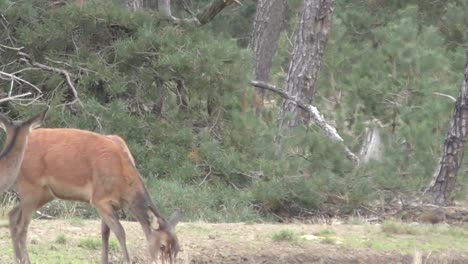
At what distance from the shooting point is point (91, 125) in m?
A: 14.9

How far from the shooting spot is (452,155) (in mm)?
14836

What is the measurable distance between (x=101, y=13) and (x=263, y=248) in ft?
18.7

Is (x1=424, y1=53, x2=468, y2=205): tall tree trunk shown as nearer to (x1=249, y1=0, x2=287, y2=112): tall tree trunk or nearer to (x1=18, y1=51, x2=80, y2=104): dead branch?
(x1=18, y1=51, x2=80, y2=104): dead branch

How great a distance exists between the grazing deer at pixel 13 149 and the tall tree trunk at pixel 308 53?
28.8ft

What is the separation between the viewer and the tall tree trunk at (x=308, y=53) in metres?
17.3

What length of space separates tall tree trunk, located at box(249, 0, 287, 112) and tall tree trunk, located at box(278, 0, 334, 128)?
11.7ft

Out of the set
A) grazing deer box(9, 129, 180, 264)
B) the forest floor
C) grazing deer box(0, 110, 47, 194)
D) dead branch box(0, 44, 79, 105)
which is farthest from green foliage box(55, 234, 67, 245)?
dead branch box(0, 44, 79, 105)

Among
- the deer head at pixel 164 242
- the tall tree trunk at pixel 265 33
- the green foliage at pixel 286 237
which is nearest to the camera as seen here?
the deer head at pixel 164 242

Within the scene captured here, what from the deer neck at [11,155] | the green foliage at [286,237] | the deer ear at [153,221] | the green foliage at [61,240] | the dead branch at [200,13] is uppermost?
the dead branch at [200,13]

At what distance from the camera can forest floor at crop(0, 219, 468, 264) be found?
426 inches

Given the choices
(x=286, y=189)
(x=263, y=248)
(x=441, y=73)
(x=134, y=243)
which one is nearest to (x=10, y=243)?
(x=134, y=243)

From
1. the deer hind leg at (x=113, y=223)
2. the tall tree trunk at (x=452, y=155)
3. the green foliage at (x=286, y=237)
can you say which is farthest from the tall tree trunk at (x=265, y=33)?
the deer hind leg at (x=113, y=223)

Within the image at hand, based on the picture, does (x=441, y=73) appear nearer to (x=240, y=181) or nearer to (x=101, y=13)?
(x=240, y=181)

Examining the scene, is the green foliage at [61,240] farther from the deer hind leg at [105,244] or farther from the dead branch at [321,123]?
the dead branch at [321,123]
